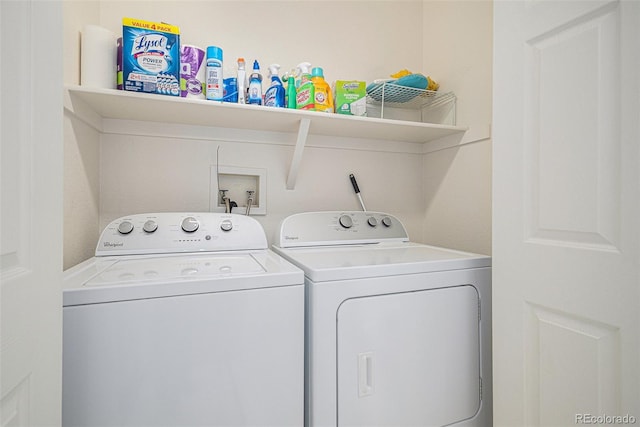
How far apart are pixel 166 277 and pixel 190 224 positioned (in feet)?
1.61

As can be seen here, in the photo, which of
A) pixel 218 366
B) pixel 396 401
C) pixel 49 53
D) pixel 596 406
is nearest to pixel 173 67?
pixel 49 53

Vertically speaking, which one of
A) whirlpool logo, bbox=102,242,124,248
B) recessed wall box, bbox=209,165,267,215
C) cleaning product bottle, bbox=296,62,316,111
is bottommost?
whirlpool logo, bbox=102,242,124,248

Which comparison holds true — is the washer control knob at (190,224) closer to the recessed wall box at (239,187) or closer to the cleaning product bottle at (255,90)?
the recessed wall box at (239,187)

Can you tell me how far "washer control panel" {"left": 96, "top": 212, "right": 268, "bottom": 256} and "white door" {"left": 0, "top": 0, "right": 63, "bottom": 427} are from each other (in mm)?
665

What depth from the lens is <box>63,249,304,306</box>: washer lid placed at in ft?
2.66

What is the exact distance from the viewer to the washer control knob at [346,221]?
1646 mm

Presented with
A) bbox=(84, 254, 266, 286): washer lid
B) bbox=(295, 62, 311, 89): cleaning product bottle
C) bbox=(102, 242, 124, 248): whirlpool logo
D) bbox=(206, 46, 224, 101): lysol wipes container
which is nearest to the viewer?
bbox=(84, 254, 266, 286): washer lid

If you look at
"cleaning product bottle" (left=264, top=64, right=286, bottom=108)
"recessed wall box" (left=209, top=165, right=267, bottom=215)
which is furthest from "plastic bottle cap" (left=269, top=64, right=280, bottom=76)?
"recessed wall box" (left=209, top=165, right=267, bottom=215)

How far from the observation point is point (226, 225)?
1.42 m

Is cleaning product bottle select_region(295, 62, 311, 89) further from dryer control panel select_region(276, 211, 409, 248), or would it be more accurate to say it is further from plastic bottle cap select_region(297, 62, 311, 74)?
dryer control panel select_region(276, 211, 409, 248)

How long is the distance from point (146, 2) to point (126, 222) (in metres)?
1.08

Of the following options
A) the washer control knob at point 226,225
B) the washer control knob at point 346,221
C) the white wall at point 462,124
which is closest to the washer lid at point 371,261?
the washer control knob at point 346,221

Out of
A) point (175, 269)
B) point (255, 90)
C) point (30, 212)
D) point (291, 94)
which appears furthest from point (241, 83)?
point (30, 212)

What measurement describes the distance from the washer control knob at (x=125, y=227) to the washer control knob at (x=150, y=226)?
0.05 m
